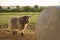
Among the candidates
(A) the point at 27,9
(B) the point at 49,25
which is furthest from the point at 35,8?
(B) the point at 49,25

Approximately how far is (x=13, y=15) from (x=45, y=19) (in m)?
1.40

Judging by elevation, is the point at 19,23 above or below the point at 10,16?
below

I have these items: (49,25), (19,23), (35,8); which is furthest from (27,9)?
(49,25)

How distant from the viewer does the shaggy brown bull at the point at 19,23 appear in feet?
7.08

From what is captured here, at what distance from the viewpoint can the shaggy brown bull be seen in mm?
2158

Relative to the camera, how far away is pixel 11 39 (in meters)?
2.13

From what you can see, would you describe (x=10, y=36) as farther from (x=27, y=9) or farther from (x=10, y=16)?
(x=27, y=9)

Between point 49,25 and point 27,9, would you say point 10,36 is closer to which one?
point 27,9

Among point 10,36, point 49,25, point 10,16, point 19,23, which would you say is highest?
point 49,25

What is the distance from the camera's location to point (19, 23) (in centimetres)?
222

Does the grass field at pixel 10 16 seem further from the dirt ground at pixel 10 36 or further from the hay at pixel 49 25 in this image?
the hay at pixel 49 25

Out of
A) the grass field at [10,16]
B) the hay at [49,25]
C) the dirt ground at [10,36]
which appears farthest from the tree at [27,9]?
the hay at [49,25]

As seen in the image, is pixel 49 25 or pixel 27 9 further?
pixel 27 9
